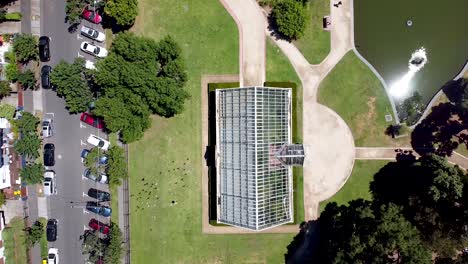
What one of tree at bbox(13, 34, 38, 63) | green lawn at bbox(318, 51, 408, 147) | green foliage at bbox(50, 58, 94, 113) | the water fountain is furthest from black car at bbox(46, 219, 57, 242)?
the water fountain

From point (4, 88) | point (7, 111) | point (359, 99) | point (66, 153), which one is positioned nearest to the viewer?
point (359, 99)

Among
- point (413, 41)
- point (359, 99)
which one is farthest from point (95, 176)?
point (413, 41)

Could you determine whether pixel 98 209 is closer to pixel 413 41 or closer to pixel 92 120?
pixel 92 120

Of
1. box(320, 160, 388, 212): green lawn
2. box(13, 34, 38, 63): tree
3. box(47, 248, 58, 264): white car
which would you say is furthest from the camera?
box(47, 248, 58, 264): white car

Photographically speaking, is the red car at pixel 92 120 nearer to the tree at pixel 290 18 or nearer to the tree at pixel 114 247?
the tree at pixel 114 247

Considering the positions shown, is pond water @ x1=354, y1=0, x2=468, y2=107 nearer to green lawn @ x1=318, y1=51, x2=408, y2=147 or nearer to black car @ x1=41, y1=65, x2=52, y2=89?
green lawn @ x1=318, y1=51, x2=408, y2=147
